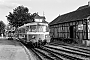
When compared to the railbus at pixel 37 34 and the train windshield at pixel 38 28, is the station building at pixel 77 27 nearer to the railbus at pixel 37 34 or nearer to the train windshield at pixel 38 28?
the railbus at pixel 37 34

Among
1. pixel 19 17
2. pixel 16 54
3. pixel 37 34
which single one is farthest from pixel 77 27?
pixel 19 17

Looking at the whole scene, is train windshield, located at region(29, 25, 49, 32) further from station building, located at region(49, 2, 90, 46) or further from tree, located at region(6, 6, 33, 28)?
tree, located at region(6, 6, 33, 28)

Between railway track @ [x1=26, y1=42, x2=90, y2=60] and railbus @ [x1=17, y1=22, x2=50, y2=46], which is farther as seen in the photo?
railbus @ [x1=17, y1=22, x2=50, y2=46]

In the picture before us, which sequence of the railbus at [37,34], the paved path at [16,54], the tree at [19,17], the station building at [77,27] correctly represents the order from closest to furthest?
the paved path at [16,54], the railbus at [37,34], the station building at [77,27], the tree at [19,17]

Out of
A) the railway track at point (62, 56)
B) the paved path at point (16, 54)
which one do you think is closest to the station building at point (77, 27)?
the railway track at point (62, 56)

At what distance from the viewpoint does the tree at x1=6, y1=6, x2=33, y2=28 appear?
5616cm

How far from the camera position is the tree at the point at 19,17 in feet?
184

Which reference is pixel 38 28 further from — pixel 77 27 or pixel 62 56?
pixel 77 27

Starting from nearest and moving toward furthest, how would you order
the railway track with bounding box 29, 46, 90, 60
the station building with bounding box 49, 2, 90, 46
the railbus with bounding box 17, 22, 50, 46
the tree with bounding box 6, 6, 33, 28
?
the railway track with bounding box 29, 46, 90, 60
the railbus with bounding box 17, 22, 50, 46
the station building with bounding box 49, 2, 90, 46
the tree with bounding box 6, 6, 33, 28

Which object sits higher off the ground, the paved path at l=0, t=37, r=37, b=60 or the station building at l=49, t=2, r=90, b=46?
the station building at l=49, t=2, r=90, b=46

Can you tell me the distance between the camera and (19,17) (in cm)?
5712

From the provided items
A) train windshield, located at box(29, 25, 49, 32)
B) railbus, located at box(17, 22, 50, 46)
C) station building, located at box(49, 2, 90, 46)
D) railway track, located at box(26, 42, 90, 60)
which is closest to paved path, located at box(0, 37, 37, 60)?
railway track, located at box(26, 42, 90, 60)

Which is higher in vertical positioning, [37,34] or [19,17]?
[19,17]

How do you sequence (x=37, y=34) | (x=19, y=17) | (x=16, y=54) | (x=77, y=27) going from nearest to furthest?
(x=16, y=54) < (x=37, y=34) < (x=77, y=27) < (x=19, y=17)
